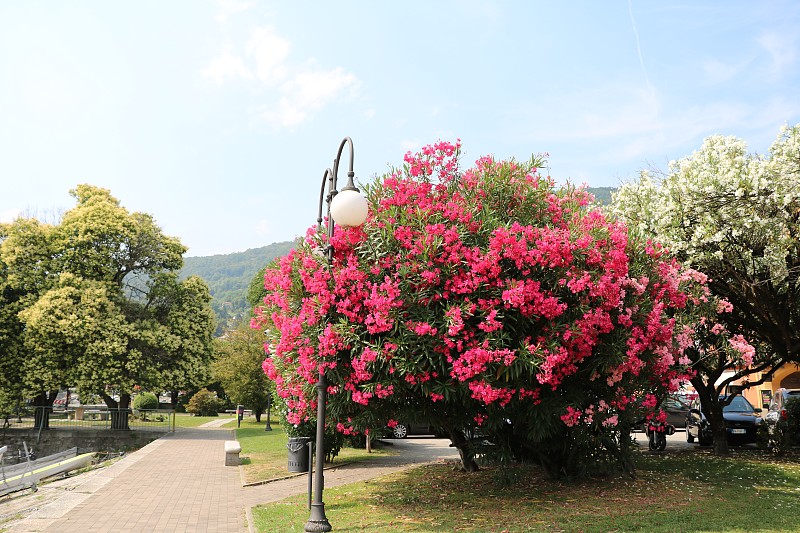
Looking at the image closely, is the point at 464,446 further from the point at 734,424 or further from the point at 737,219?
the point at 734,424

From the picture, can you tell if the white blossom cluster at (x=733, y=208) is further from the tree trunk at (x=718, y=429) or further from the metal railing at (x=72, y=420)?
the metal railing at (x=72, y=420)

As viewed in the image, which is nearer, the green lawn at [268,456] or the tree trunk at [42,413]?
the green lawn at [268,456]

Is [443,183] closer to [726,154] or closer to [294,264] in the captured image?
[294,264]

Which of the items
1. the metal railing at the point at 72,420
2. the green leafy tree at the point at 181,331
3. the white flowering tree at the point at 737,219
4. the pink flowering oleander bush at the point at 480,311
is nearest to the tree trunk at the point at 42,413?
the metal railing at the point at 72,420

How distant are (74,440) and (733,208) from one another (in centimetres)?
2716

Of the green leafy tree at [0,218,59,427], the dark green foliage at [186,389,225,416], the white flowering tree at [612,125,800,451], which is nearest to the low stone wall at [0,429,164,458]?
the green leafy tree at [0,218,59,427]

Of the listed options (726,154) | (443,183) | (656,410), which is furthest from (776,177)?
(443,183)

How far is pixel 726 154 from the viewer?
11.9 meters

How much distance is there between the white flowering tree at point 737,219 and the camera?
11.2 metres

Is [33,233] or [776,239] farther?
[33,233]

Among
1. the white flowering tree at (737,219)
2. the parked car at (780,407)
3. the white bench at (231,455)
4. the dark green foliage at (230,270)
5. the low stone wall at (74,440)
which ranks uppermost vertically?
the dark green foliage at (230,270)

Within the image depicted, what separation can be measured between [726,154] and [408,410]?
856 cm

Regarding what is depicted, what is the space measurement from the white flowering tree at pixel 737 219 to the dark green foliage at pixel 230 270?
369 ft

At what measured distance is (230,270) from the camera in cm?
16000
